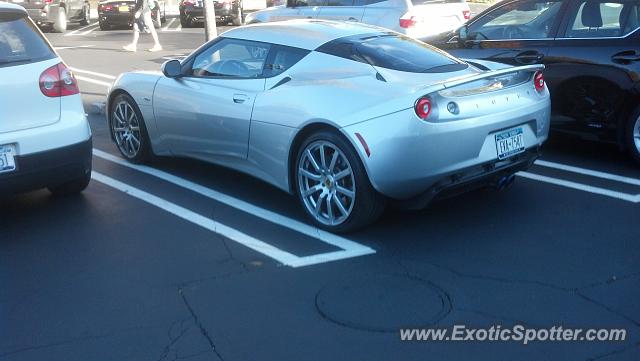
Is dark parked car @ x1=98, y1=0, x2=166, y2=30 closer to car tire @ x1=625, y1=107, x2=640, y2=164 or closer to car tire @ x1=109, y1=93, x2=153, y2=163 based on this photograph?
car tire @ x1=109, y1=93, x2=153, y2=163

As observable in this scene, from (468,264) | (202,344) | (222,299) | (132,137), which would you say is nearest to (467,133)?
(468,264)

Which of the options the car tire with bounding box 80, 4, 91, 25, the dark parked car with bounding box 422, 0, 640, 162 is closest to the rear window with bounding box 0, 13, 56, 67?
the dark parked car with bounding box 422, 0, 640, 162

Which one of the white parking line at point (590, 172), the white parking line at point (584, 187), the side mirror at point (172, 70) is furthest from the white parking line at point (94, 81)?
the white parking line at point (584, 187)

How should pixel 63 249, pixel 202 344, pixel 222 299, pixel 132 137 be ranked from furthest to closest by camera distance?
pixel 132 137
pixel 63 249
pixel 222 299
pixel 202 344

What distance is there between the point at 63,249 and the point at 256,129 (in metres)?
1.62

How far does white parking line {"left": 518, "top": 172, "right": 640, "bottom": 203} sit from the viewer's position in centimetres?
600

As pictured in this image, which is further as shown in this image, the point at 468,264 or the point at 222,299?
the point at 468,264

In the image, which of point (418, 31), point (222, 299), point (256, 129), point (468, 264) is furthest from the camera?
point (418, 31)

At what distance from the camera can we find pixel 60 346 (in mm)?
3938

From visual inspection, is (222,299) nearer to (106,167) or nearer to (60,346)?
(60,346)

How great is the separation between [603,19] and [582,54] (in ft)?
1.25

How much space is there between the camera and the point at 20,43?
5.70 meters

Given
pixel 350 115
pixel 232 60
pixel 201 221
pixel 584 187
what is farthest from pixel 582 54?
pixel 201 221

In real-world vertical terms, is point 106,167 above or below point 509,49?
below
